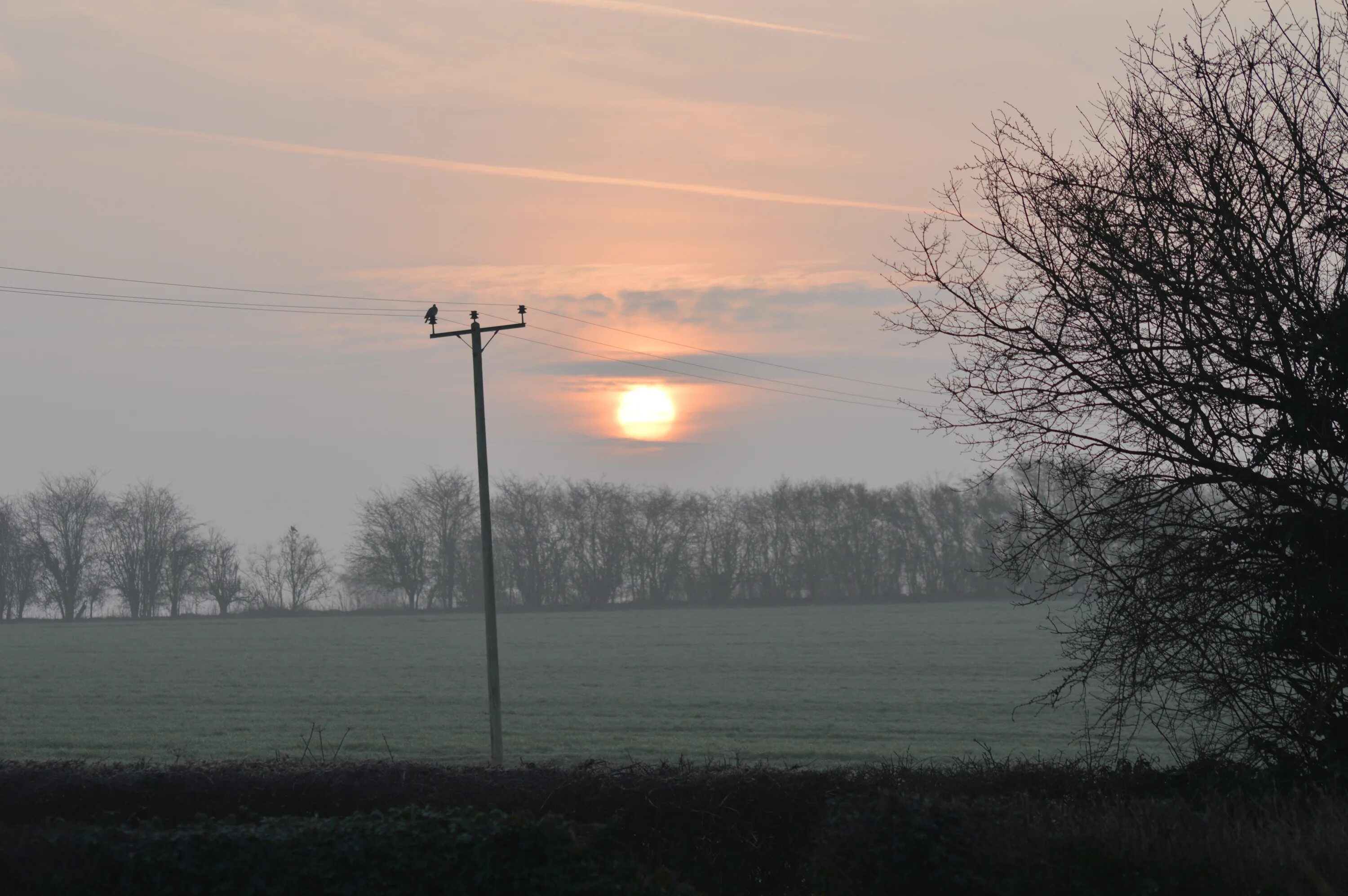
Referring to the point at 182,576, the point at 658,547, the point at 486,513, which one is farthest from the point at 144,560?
the point at 486,513

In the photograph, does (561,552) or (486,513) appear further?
(561,552)

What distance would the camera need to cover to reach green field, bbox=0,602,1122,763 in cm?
2473

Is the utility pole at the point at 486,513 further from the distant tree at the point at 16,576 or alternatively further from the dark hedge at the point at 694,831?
the distant tree at the point at 16,576

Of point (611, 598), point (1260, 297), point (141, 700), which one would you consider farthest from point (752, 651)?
point (611, 598)

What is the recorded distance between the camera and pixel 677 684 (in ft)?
129

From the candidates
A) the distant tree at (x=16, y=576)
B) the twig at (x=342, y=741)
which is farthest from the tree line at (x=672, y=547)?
the twig at (x=342, y=741)

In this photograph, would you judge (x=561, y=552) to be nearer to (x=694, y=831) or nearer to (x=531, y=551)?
(x=531, y=551)

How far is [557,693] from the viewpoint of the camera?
122 feet

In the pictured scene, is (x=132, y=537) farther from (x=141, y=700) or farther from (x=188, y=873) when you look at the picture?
(x=188, y=873)

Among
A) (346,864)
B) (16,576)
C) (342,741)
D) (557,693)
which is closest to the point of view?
(346,864)

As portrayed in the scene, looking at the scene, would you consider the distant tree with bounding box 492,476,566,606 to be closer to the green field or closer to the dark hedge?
the green field

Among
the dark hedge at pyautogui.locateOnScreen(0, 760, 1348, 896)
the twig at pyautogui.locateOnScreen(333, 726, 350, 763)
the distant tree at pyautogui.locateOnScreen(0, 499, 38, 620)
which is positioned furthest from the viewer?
the distant tree at pyautogui.locateOnScreen(0, 499, 38, 620)

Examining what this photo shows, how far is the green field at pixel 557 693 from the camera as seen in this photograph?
81.1ft

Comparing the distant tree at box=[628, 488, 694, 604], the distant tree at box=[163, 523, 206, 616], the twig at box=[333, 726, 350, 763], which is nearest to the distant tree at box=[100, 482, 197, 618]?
the distant tree at box=[163, 523, 206, 616]
